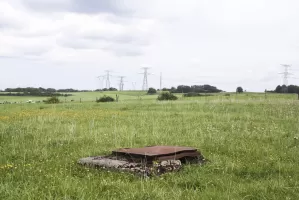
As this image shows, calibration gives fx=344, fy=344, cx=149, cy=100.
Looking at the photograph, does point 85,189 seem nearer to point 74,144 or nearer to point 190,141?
point 74,144

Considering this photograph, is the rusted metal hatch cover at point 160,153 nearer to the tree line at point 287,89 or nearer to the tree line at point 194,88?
the tree line at point 287,89

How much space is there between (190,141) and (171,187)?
202 inches

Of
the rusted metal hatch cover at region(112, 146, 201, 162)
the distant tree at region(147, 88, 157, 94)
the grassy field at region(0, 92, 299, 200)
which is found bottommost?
the grassy field at region(0, 92, 299, 200)

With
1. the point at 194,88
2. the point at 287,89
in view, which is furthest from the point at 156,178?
the point at 194,88

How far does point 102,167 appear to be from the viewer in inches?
285

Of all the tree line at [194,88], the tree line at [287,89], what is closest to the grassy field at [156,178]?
the tree line at [287,89]

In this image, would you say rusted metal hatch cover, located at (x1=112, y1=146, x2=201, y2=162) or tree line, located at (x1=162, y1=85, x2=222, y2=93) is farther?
tree line, located at (x1=162, y1=85, x2=222, y2=93)

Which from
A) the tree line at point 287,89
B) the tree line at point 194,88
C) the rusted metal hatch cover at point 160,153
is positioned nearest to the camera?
the rusted metal hatch cover at point 160,153

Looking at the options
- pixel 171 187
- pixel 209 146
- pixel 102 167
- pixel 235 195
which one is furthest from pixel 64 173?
pixel 209 146

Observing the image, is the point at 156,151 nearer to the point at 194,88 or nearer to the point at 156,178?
the point at 156,178

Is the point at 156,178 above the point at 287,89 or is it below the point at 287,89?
below

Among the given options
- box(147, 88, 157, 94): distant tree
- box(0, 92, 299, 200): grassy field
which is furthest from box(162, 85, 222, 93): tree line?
box(0, 92, 299, 200): grassy field

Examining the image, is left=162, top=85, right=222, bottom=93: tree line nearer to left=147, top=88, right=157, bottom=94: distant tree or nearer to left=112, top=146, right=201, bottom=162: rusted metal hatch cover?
left=147, top=88, right=157, bottom=94: distant tree

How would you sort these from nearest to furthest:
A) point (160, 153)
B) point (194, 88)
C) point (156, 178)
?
point (156, 178), point (160, 153), point (194, 88)
